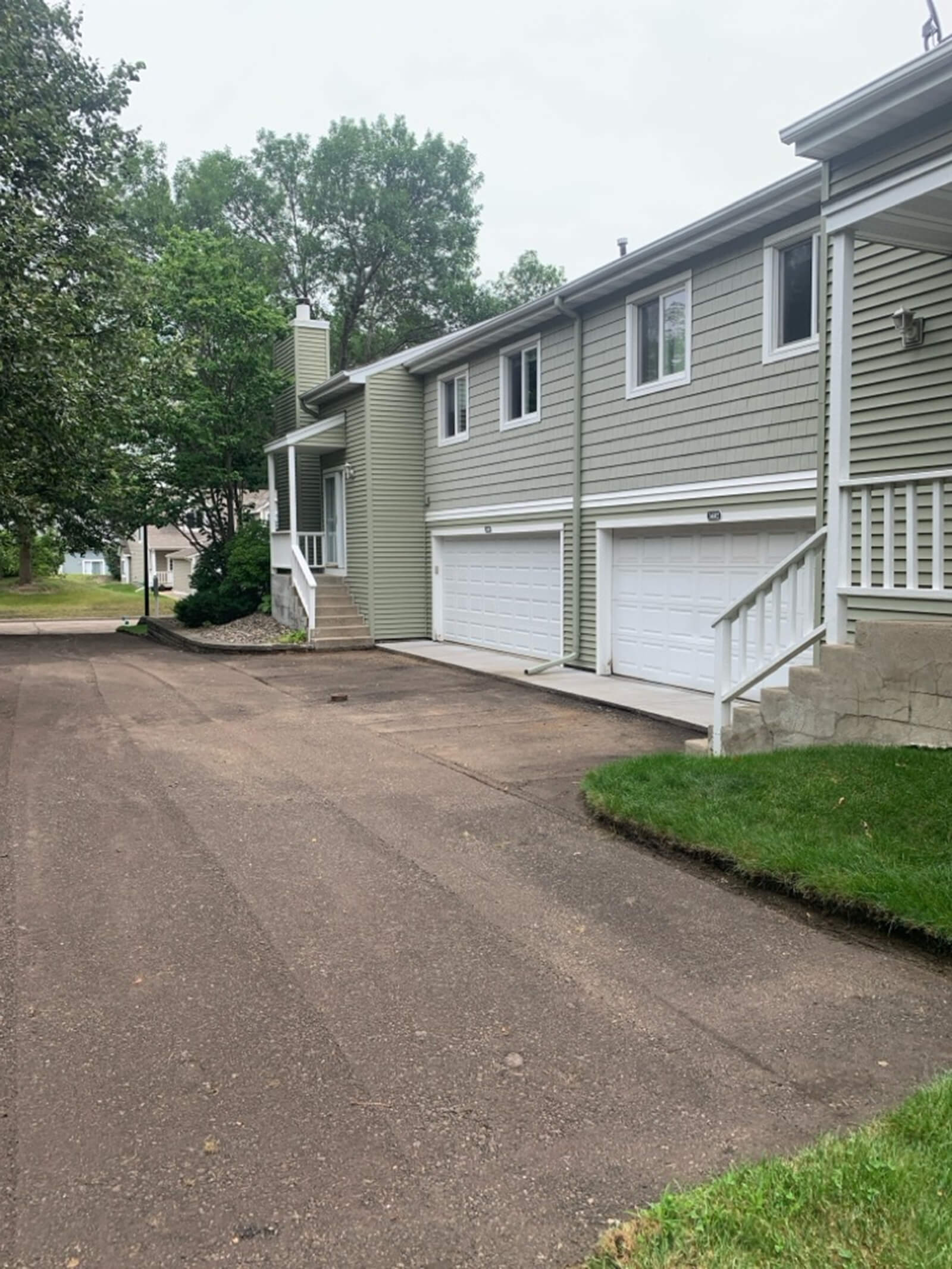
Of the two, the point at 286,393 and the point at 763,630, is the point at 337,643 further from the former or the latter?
the point at 763,630

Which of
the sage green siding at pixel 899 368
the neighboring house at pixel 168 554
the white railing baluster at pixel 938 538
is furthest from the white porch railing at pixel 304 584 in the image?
the neighboring house at pixel 168 554

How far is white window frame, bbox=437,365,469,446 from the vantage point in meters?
17.6

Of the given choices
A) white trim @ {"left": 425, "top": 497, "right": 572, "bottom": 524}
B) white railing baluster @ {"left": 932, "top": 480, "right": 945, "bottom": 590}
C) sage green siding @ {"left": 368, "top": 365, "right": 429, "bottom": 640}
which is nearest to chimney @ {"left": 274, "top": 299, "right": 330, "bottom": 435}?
sage green siding @ {"left": 368, "top": 365, "right": 429, "bottom": 640}

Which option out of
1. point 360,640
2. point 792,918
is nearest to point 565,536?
point 360,640

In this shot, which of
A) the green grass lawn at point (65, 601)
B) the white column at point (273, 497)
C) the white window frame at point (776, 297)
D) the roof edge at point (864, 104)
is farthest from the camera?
the green grass lawn at point (65, 601)

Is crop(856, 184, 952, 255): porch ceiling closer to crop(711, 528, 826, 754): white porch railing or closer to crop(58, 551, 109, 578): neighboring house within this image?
crop(711, 528, 826, 754): white porch railing

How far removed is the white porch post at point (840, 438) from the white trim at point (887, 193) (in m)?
0.19

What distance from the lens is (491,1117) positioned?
3.08m

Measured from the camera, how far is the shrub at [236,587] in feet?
71.4

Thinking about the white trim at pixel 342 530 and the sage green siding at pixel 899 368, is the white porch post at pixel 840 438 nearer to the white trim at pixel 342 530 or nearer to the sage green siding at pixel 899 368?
the sage green siding at pixel 899 368

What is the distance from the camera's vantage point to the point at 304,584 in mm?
18656

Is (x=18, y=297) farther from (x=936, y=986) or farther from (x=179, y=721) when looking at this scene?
(x=936, y=986)

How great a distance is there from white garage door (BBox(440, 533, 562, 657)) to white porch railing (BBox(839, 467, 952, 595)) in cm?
757

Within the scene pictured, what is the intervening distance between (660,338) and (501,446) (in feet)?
14.5
